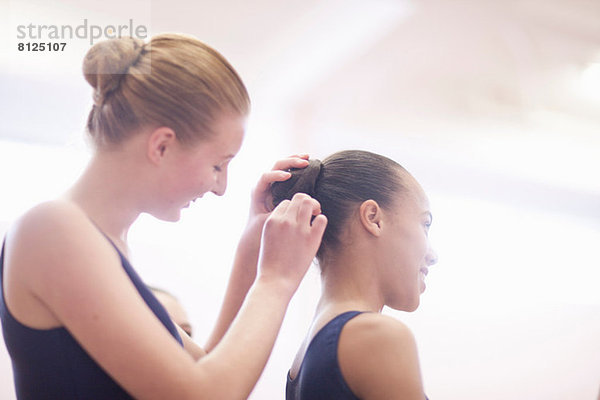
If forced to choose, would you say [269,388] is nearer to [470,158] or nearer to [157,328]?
[470,158]

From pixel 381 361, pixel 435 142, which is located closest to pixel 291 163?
pixel 381 361

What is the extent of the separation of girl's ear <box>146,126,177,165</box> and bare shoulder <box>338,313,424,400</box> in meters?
0.36

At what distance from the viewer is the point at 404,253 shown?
1008 mm

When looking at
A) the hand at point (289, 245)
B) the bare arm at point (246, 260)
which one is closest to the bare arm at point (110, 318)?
the hand at point (289, 245)

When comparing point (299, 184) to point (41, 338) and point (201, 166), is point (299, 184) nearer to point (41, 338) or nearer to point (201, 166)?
point (201, 166)

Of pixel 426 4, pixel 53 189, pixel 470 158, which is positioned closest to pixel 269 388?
pixel 53 189

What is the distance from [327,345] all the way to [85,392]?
34cm

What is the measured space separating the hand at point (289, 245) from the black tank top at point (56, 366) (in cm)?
23

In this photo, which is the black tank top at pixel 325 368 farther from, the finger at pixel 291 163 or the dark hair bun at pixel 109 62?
the dark hair bun at pixel 109 62

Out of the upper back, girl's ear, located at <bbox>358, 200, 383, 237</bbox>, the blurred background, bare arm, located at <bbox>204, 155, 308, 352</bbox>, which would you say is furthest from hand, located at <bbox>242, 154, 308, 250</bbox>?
the blurred background

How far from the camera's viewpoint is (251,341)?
2.29ft

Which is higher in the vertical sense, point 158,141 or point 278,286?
point 158,141

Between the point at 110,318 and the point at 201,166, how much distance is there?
240 millimetres

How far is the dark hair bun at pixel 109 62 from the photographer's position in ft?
2.61
